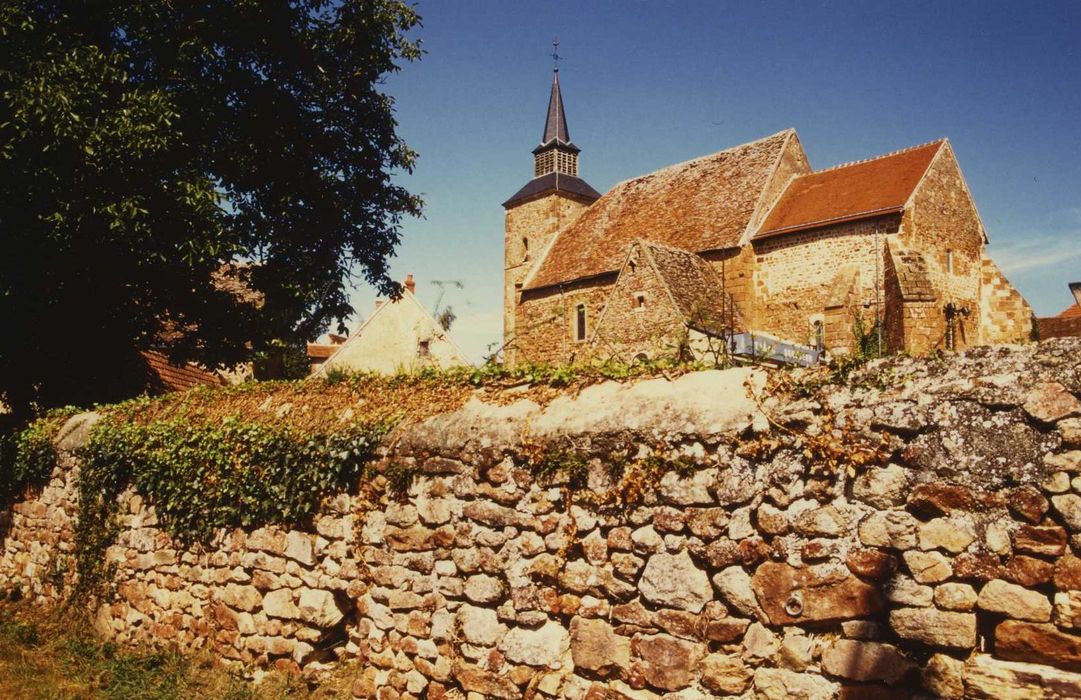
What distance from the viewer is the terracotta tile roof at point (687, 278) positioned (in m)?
20.5

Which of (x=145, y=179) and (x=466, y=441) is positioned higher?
(x=145, y=179)

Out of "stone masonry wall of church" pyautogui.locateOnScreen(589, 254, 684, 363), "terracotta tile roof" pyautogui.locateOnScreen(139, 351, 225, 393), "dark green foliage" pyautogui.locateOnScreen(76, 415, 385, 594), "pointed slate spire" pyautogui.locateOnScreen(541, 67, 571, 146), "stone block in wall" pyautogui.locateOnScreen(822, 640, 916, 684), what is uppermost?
"pointed slate spire" pyautogui.locateOnScreen(541, 67, 571, 146)

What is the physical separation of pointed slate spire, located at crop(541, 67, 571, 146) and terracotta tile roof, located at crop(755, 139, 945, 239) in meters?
18.2

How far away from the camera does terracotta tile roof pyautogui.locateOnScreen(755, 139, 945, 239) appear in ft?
79.4

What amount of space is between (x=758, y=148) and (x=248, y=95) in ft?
67.8

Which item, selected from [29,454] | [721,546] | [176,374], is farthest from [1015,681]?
[176,374]

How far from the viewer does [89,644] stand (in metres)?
→ 7.53

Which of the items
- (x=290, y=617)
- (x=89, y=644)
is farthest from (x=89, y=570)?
(x=290, y=617)

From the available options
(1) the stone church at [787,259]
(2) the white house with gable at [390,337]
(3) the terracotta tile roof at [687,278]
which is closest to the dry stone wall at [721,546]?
(1) the stone church at [787,259]

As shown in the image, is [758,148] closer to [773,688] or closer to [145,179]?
[145,179]

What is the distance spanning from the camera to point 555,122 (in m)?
43.1

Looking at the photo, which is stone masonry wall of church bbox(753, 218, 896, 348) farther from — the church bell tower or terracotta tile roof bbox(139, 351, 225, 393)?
terracotta tile roof bbox(139, 351, 225, 393)

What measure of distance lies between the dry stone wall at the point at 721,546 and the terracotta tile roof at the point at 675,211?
22450mm

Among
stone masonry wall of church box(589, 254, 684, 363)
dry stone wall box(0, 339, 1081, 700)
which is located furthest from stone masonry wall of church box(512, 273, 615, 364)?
dry stone wall box(0, 339, 1081, 700)
